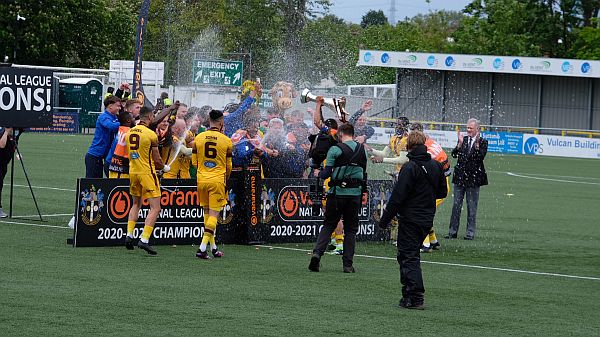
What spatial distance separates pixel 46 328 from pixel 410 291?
386cm

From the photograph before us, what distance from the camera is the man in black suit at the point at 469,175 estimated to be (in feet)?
63.2

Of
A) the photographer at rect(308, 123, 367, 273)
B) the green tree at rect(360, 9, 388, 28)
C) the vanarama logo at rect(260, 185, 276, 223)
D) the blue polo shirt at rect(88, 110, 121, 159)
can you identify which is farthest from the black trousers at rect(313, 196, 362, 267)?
the green tree at rect(360, 9, 388, 28)

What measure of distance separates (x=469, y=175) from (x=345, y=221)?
5540mm

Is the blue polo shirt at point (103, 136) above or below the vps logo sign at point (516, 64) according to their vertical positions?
below

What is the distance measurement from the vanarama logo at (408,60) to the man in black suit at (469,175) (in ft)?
144

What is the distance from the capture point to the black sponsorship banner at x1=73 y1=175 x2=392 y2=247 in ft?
50.7

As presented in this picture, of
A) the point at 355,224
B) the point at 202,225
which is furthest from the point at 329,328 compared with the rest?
the point at 202,225

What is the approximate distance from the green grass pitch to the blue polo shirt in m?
1.34

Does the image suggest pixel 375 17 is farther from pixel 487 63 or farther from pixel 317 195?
pixel 317 195

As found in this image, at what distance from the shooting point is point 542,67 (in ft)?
202

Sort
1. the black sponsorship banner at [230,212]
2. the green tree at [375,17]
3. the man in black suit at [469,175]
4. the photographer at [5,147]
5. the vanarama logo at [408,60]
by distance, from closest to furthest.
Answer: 1. the black sponsorship banner at [230,212]
2. the photographer at [5,147]
3. the man in black suit at [469,175]
4. the vanarama logo at [408,60]
5. the green tree at [375,17]

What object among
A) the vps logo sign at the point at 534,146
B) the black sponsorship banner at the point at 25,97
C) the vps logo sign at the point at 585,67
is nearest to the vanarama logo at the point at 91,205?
the black sponsorship banner at the point at 25,97

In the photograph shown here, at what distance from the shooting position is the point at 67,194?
75.5 ft

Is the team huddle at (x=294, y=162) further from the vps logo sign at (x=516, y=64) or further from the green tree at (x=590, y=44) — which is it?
the green tree at (x=590, y=44)
